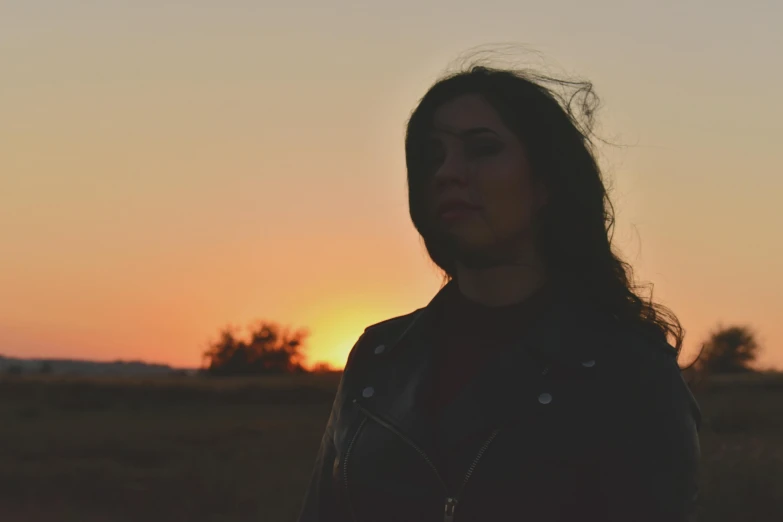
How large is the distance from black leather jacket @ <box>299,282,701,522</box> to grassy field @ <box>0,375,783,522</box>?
6.44 meters

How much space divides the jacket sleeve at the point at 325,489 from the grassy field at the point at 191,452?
6.27m

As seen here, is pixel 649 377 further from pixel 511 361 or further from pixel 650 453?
pixel 511 361

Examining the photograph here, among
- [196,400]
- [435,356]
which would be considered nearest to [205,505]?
[435,356]

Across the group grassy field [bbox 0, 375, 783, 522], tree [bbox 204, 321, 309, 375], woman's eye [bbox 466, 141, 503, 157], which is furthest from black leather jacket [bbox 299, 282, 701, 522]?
tree [bbox 204, 321, 309, 375]

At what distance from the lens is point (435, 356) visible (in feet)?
8.46

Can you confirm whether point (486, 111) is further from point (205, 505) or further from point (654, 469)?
point (205, 505)

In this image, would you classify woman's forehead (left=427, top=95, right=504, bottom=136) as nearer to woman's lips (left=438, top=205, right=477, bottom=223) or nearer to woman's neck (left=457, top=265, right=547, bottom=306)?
woman's lips (left=438, top=205, right=477, bottom=223)

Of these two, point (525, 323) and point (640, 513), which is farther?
point (525, 323)

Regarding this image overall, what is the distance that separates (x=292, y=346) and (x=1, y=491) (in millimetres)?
56368

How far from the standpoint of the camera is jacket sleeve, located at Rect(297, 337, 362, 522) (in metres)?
2.54

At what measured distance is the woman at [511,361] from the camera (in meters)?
2.15

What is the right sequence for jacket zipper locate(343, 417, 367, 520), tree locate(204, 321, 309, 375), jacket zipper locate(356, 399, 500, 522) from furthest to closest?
tree locate(204, 321, 309, 375)
jacket zipper locate(343, 417, 367, 520)
jacket zipper locate(356, 399, 500, 522)

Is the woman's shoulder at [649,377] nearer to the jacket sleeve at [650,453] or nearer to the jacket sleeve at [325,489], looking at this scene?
the jacket sleeve at [650,453]

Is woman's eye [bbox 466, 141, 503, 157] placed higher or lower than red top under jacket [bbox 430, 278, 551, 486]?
higher
